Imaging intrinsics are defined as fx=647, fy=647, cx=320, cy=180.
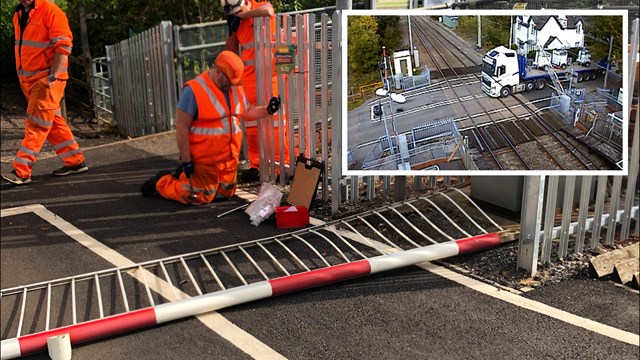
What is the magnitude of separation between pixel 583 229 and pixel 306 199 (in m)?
1.87

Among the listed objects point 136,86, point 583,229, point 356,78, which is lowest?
point 583,229

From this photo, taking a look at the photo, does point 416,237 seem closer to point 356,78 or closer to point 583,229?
point 583,229

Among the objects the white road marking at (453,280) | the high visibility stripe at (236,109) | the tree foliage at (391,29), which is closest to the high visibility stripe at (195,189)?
the high visibility stripe at (236,109)

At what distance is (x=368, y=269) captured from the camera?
3600 mm

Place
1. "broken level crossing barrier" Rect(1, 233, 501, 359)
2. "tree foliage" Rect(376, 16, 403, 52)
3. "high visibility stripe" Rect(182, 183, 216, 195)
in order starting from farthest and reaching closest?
"high visibility stripe" Rect(182, 183, 216, 195), "broken level crossing barrier" Rect(1, 233, 501, 359), "tree foliage" Rect(376, 16, 403, 52)

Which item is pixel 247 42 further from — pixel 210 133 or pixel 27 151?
pixel 27 151

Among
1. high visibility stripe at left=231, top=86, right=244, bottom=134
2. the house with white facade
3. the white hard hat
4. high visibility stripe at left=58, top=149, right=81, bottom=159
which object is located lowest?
high visibility stripe at left=58, top=149, right=81, bottom=159

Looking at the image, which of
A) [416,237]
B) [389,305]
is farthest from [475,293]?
[416,237]

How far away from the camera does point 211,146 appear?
4.70m

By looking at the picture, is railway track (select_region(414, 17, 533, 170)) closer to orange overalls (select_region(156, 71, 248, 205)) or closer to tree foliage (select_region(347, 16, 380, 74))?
tree foliage (select_region(347, 16, 380, 74))

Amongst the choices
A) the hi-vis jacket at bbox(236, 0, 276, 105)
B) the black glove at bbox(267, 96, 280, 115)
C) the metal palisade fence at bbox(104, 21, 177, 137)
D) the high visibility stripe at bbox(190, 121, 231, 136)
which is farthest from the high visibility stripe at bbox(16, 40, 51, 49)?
the metal palisade fence at bbox(104, 21, 177, 137)

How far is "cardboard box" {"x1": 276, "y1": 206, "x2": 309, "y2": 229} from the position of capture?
4402 mm

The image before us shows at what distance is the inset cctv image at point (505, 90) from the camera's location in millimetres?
2488

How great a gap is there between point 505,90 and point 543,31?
0.91ft
